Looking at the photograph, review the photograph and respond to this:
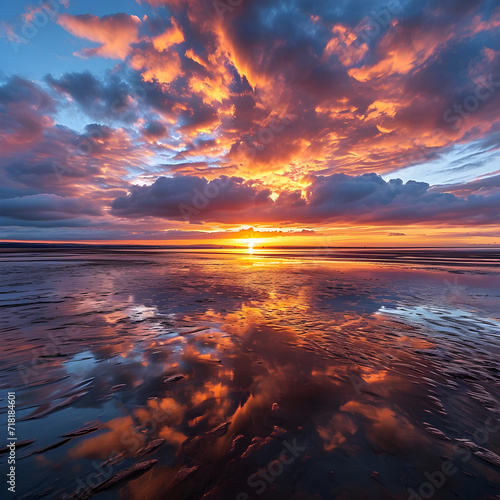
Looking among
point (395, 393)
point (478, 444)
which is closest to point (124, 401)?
point (395, 393)

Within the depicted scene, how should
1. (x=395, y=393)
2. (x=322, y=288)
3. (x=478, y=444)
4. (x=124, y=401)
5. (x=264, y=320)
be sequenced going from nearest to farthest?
1. (x=478, y=444)
2. (x=124, y=401)
3. (x=395, y=393)
4. (x=264, y=320)
5. (x=322, y=288)

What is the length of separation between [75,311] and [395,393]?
12.1 m

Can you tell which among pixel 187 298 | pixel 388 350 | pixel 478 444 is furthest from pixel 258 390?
pixel 187 298

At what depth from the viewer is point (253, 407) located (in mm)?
4156

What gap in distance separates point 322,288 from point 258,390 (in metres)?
12.8

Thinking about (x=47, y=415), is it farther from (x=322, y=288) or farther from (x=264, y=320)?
(x=322, y=288)

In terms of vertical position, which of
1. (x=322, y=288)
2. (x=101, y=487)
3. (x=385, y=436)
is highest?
(x=101, y=487)

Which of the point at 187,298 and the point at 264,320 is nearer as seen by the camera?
the point at 264,320

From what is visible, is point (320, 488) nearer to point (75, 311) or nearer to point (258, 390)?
point (258, 390)

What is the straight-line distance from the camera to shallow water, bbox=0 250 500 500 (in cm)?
282

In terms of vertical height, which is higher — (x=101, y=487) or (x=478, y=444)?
(x=101, y=487)

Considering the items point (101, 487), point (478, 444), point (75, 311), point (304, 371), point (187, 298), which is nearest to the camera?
point (101, 487)

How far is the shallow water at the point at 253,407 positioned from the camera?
111 inches

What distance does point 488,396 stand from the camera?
14.8 feet
